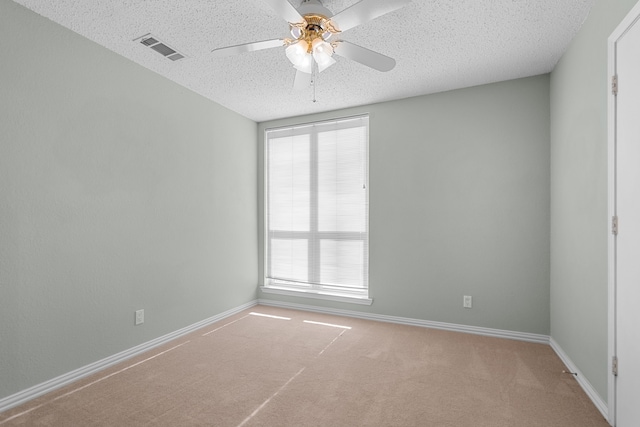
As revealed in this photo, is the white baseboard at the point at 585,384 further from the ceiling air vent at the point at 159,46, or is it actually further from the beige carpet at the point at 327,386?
the ceiling air vent at the point at 159,46

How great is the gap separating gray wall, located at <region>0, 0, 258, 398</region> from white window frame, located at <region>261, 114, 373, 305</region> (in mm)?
869

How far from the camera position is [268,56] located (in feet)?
8.70

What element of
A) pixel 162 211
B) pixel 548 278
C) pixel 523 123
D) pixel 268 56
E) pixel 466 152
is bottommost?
pixel 548 278

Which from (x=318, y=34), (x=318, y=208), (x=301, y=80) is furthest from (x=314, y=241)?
(x=318, y=34)

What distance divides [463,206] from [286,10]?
100 inches

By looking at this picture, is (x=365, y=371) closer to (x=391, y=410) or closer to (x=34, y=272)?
(x=391, y=410)

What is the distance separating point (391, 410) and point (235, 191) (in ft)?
9.69

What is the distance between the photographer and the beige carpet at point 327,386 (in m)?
1.87

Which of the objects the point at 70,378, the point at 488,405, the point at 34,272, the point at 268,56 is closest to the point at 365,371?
the point at 488,405

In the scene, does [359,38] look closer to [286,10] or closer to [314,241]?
[286,10]

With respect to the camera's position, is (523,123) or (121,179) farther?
(523,123)

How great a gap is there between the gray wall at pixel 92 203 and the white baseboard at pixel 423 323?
3.26 feet

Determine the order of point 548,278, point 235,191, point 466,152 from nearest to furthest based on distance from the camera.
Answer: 1. point 548,278
2. point 466,152
3. point 235,191

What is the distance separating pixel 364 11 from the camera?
1.59m
